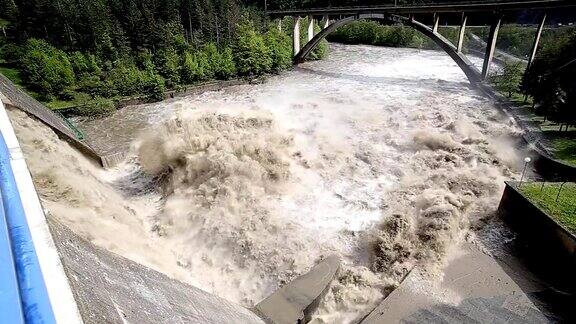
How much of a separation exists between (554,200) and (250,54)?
838 inches

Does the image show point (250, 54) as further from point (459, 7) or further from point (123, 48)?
point (459, 7)

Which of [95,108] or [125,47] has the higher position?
[125,47]

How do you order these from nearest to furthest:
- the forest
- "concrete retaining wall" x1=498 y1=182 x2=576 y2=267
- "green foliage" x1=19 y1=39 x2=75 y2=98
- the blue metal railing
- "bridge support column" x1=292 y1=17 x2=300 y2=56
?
the blue metal railing, "concrete retaining wall" x1=498 y1=182 x2=576 y2=267, "green foliage" x1=19 y1=39 x2=75 y2=98, the forest, "bridge support column" x1=292 y1=17 x2=300 y2=56

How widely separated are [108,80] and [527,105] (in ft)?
76.5

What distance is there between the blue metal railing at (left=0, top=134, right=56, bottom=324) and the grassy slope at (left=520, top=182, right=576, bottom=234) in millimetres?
9684

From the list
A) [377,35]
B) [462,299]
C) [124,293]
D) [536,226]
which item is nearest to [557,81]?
[536,226]

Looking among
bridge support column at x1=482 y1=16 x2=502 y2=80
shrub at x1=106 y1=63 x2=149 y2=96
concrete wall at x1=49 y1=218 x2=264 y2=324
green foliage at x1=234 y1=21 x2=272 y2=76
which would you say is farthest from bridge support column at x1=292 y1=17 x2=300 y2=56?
concrete wall at x1=49 y1=218 x2=264 y2=324

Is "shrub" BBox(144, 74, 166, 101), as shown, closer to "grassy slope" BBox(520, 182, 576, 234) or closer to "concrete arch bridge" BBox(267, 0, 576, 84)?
"concrete arch bridge" BBox(267, 0, 576, 84)

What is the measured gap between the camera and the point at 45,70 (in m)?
20.3

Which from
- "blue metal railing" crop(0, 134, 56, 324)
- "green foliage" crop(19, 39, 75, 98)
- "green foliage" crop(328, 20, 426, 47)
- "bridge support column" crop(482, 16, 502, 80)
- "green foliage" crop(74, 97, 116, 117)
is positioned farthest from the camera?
"green foliage" crop(328, 20, 426, 47)

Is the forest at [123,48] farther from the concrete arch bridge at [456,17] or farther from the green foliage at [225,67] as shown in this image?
the concrete arch bridge at [456,17]

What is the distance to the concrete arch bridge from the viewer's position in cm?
1831

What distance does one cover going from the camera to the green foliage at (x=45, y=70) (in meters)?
20.2

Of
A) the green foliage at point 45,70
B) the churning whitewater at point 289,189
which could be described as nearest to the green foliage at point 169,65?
the churning whitewater at point 289,189
